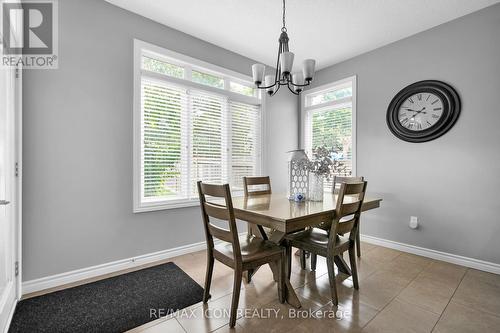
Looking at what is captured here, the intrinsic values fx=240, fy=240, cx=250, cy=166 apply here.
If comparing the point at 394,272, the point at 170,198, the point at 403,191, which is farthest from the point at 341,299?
the point at 170,198

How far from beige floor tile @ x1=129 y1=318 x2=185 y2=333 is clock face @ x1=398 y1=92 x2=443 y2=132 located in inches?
136

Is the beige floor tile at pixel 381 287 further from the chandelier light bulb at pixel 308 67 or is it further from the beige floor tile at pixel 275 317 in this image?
the chandelier light bulb at pixel 308 67

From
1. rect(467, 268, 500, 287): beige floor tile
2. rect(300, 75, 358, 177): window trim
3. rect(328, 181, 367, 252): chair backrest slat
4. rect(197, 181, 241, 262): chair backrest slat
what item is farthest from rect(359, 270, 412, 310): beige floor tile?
rect(300, 75, 358, 177): window trim

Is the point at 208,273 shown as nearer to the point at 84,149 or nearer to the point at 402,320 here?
the point at 402,320

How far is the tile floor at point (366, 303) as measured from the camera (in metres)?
1.71

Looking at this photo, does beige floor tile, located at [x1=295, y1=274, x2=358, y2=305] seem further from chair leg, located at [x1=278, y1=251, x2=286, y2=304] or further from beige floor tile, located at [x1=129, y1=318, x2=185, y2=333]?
beige floor tile, located at [x1=129, y1=318, x2=185, y2=333]

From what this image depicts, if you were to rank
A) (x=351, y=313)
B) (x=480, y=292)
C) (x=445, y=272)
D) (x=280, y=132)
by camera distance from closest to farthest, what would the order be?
(x=351, y=313) → (x=480, y=292) → (x=445, y=272) → (x=280, y=132)

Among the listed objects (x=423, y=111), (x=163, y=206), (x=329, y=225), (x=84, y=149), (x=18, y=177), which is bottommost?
(x=329, y=225)

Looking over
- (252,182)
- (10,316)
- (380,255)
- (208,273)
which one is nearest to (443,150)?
(380,255)

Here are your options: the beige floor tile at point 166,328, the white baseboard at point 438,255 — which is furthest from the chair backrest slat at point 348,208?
the white baseboard at point 438,255

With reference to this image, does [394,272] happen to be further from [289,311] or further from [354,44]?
[354,44]

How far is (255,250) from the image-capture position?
1860 millimetres

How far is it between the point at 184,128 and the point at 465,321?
3244 mm

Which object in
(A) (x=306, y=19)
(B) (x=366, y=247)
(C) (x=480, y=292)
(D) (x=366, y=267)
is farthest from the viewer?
(B) (x=366, y=247)
